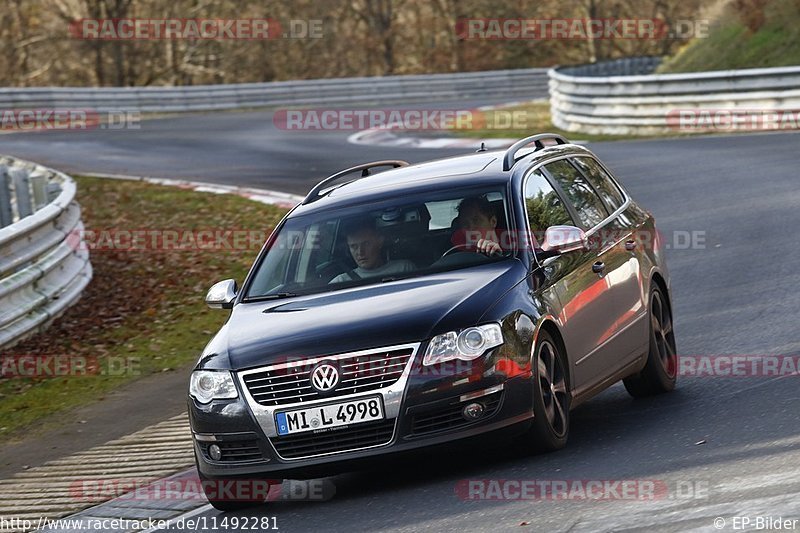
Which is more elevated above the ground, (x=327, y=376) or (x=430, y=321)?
(x=430, y=321)

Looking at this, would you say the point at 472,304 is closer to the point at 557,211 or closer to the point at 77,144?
the point at 557,211

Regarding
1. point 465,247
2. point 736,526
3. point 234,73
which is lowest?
point 234,73

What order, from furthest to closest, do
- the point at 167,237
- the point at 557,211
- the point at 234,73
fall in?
the point at 234,73 → the point at 167,237 → the point at 557,211

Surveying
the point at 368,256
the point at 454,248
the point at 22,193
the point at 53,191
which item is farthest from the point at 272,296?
the point at 22,193

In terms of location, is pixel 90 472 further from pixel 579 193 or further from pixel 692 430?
pixel 692 430

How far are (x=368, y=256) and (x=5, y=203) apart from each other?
1239 cm

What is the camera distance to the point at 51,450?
33.2ft

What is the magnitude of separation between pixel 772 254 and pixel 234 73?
41.0 m

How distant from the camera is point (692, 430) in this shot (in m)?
7.87

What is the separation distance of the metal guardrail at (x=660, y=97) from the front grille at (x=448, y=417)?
61.0ft

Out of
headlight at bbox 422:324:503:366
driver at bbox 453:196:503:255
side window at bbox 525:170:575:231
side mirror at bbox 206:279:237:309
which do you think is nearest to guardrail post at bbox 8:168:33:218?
side mirror at bbox 206:279:237:309

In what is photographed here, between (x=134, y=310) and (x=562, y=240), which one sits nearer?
(x=562, y=240)

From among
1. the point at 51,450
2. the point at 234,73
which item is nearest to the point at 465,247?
the point at 51,450

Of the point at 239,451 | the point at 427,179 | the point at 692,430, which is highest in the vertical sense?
the point at 427,179
